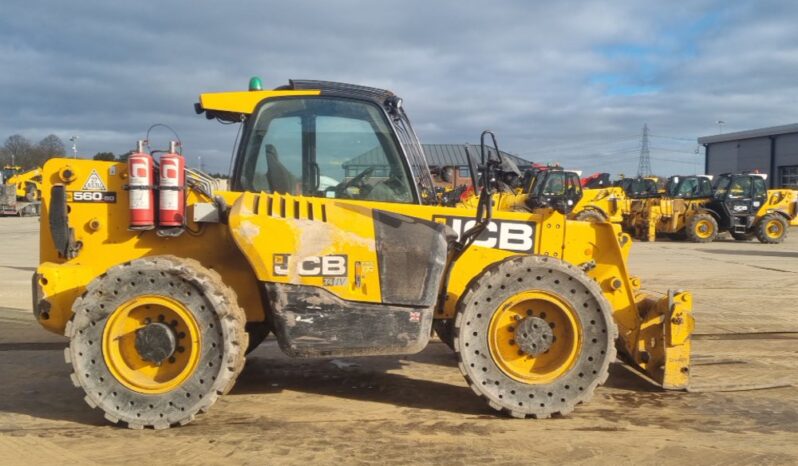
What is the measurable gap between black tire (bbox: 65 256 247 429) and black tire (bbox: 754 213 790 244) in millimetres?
20803

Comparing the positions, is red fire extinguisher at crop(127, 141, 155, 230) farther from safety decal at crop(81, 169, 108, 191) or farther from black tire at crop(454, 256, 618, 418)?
black tire at crop(454, 256, 618, 418)

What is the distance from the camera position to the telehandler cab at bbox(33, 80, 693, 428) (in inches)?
156

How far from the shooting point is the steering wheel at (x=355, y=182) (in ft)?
Result: 14.7

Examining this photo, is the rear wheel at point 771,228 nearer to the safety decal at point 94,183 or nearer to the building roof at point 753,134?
the safety decal at point 94,183

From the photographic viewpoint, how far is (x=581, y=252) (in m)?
4.57

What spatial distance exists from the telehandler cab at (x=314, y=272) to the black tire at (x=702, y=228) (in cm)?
1759

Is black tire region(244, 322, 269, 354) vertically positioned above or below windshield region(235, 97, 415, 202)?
below

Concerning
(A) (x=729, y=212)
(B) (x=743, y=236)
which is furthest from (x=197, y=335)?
(B) (x=743, y=236)

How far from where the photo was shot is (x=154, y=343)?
13.0ft

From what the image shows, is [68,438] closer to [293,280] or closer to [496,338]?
[293,280]

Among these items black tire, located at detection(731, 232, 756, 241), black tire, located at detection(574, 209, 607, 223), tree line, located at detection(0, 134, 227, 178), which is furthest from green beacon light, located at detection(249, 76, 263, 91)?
tree line, located at detection(0, 134, 227, 178)

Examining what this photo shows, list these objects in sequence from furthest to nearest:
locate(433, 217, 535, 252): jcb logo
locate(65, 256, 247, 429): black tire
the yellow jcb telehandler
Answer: the yellow jcb telehandler → locate(433, 217, 535, 252): jcb logo → locate(65, 256, 247, 429): black tire

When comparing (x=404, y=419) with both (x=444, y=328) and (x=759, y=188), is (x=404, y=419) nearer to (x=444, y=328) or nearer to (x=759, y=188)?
(x=444, y=328)

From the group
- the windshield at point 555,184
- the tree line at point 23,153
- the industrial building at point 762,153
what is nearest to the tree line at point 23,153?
the tree line at point 23,153
